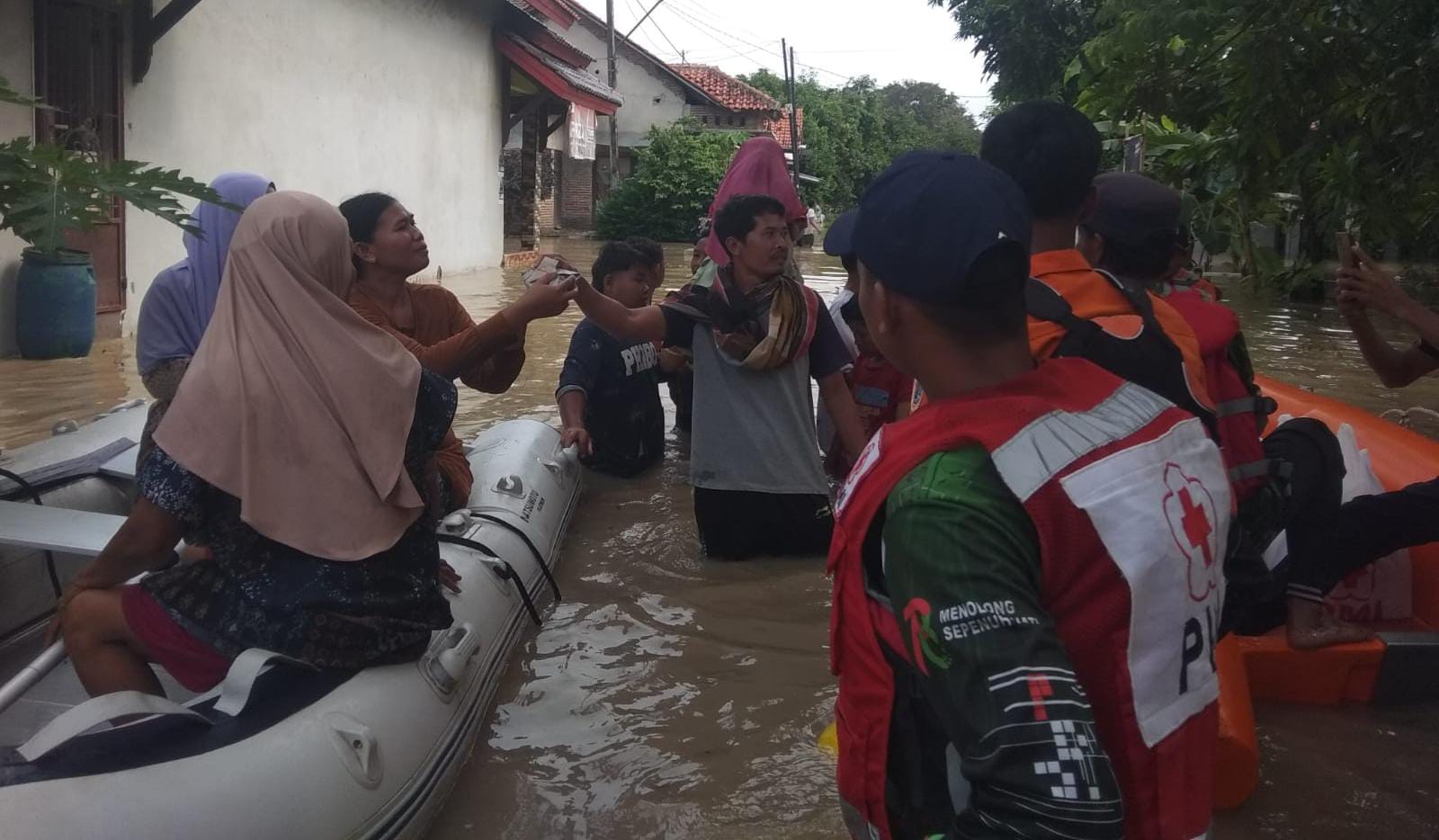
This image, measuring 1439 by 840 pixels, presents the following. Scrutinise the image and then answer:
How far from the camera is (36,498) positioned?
152 inches

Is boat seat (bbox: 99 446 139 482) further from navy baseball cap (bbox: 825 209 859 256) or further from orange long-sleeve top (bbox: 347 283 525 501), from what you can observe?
navy baseball cap (bbox: 825 209 859 256)

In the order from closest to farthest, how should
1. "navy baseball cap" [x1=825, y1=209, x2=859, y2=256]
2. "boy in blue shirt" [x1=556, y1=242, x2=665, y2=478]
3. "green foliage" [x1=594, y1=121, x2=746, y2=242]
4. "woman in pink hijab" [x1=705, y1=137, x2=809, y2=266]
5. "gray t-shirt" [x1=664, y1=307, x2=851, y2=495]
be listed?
"navy baseball cap" [x1=825, y1=209, x2=859, y2=256]
"gray t-shirt" [x1=664, y1=307, x2=851, y2=495]
"woman in pink hijab" [x1=705, y1=137, x2=809, y2=266]
"boy in blue shirt" [x1=556, y1=242, x2=665, y2=478]
"green foliage" [x1=594, y1=121, x2=746, y2=242]

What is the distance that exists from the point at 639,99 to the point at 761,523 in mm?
32209

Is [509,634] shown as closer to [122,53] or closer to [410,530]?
[410,530]

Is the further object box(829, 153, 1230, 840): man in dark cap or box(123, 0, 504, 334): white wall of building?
box(123, 0, 504, 334): white wall of building

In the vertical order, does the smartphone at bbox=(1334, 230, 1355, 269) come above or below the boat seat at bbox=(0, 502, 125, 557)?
above

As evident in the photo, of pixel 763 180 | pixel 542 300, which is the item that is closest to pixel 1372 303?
pixel 763 180

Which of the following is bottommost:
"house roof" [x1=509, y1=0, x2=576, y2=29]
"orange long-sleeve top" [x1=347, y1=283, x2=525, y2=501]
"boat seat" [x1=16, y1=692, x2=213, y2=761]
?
"boat seat" [x1=16, y1=692, x2=213, y2=761]

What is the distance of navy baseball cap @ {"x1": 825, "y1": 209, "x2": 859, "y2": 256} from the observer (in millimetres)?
1465

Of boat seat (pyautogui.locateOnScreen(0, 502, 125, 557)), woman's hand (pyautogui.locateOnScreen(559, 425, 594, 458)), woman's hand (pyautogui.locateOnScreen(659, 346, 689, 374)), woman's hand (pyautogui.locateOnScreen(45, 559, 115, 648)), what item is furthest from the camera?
woman's hand (pyautogui.locateOnScreen(659, 346, 689, 374))

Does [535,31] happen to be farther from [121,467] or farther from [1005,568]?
[1005,568]

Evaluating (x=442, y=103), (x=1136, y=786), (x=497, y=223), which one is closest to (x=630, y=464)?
(x=1136, y=786)

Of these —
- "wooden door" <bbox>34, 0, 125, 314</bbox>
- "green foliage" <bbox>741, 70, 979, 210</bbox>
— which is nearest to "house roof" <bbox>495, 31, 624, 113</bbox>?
"wooden door" <bbox>34, 0, 125, 314</bbox>

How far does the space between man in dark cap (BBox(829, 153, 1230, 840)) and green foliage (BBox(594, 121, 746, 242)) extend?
26825 mm
